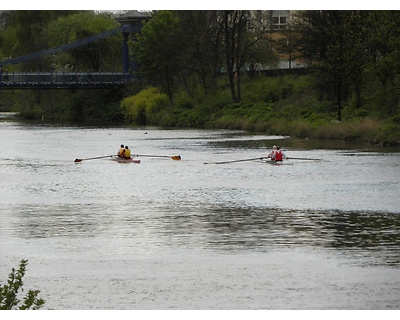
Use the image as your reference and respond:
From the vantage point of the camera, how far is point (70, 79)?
94.6m

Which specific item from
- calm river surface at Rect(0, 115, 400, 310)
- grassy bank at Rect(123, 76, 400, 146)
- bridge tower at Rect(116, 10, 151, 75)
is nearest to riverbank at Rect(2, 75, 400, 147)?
grassy bank at Rect(123, 76, 400, 146)

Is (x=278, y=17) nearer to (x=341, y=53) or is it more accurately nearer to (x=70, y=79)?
(x=70, y=79)

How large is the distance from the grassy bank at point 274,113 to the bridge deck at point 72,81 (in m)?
5.52

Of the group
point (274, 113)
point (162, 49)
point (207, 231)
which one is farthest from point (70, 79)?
point (207, 231)

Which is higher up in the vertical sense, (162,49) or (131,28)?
(131,28)

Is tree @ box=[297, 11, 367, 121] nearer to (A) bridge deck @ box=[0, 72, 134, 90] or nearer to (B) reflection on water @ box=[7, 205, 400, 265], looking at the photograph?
(B) reflection on water @ box=[7, 205, 400, 265]

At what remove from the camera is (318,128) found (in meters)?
58.2

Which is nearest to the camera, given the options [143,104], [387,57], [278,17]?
[387,57]

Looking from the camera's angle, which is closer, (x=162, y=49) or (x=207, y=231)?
(x=207, y=231)

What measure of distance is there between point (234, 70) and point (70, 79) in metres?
17.2

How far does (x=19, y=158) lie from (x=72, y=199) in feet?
54.9

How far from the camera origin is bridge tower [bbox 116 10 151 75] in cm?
9338

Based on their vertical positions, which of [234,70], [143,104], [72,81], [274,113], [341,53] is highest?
[341,53]
